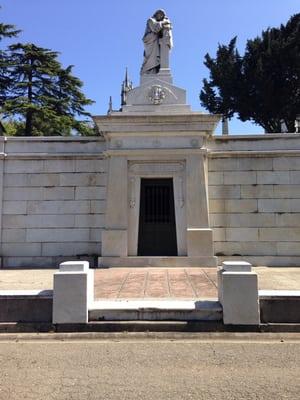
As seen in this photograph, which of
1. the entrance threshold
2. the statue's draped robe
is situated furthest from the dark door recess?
the statue's draped robe

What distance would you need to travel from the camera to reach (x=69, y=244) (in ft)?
43.9

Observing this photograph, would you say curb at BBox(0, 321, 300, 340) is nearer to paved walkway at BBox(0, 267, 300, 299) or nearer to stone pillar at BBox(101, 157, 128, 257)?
paved walkway at BBox(0, 267, 300, 299)

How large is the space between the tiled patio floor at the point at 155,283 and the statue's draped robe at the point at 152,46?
7257mm

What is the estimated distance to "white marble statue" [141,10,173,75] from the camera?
14.8 meters

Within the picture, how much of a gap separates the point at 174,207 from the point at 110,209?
6.58 ft

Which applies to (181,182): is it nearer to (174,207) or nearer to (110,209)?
(174,207)

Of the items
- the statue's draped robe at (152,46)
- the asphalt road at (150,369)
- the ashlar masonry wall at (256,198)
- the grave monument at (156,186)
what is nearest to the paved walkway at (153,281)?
the ashlar masonry wall at (256,198)

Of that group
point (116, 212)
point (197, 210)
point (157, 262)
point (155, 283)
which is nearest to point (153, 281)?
point (155, 283)

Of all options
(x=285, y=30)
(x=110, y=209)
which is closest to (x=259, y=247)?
(x=110, y=209)

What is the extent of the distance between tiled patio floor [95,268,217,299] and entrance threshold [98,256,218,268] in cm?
54

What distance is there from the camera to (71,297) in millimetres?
6254

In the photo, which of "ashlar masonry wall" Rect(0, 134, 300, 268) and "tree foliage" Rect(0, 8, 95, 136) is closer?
"ashlar masonry wall" Rect(0, 134, 300, 268)

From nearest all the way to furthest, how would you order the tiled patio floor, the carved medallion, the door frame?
the tiled patio floor → the door frame → the carved medallion

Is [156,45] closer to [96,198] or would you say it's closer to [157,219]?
[96,198]
